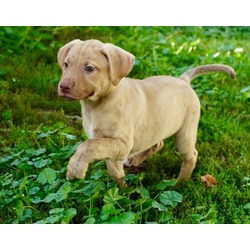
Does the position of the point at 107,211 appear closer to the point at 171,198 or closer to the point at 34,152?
the point at 171,198

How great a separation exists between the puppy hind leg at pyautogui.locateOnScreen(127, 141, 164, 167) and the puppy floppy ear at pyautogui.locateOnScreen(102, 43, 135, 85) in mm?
1211

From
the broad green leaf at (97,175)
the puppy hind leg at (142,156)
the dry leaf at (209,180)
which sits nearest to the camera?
the broad green leaf at (97,175)

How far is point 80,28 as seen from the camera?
7.80m

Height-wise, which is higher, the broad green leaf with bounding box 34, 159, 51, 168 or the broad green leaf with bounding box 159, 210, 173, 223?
the broad green leaf with bounding box 34, 159, 51, 168

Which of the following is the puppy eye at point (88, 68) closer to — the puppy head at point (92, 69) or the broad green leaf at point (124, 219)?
the puppy head at point (92, 69)

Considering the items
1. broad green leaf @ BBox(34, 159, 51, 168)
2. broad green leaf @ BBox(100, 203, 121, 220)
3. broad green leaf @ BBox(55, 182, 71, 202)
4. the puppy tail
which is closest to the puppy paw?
broad green leaf @ BBox(55, 182, 71, 202)

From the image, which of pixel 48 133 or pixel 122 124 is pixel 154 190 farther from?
pixel 48 133

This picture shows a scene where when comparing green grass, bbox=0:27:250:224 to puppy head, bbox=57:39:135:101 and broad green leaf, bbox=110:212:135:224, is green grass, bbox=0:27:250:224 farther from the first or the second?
puppy head, bbox=57:39:135:101

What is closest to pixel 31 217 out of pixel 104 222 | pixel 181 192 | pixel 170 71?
pixel 104 222

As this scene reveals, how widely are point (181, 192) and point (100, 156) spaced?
93 centimetres

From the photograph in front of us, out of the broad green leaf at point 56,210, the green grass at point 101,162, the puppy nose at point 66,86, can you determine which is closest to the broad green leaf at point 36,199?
the green grass at point 101,162

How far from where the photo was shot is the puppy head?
12.1 feet

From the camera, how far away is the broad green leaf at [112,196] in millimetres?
3946

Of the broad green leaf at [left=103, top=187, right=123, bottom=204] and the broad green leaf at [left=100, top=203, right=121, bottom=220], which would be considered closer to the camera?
the broad green leaf at [left=100, top=203, right=121, bottom=220]
